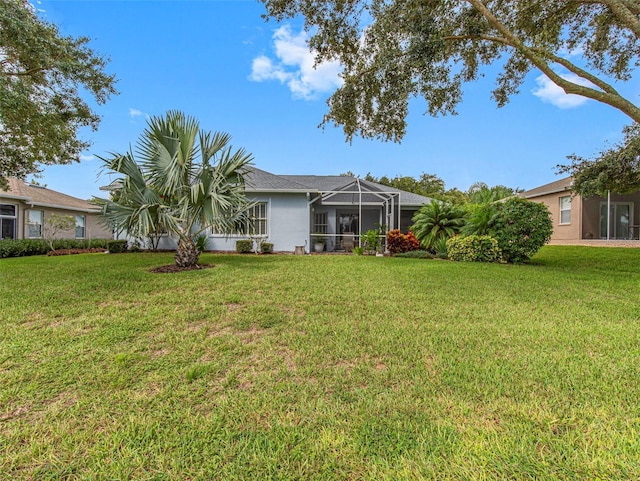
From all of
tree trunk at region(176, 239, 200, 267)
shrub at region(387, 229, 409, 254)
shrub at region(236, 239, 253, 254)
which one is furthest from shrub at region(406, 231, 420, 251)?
tree trunk at region(176, 239, 200, 267)

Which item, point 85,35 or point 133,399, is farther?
point 85,35

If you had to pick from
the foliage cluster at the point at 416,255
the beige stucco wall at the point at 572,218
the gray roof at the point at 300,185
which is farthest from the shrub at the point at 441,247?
the beige stucco wall at the point at 572,218

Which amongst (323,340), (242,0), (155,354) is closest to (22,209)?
(242,0)

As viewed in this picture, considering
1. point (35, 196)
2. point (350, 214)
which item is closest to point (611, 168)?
point (350, 214)

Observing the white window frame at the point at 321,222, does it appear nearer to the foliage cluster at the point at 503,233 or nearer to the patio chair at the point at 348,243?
the patio chair at the point at 348,243

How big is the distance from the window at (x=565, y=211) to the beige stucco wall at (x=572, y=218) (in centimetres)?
21

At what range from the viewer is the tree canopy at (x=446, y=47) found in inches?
321

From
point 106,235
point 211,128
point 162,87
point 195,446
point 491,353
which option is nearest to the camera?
point 195,446

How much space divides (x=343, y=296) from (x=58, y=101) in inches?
491

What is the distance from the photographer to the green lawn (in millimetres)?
1919

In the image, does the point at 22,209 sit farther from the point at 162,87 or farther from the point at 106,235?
the point at 162,87

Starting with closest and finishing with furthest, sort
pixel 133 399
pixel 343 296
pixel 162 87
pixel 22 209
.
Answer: pixel 133 399 → pixel 343 296 → pixel 162 87 → pixel 22 209

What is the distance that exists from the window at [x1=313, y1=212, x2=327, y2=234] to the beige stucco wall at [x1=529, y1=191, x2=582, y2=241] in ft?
42.8

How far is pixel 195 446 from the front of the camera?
2049 millimetres
